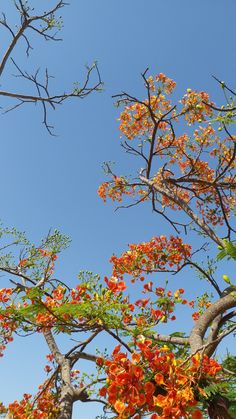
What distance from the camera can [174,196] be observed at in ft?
25.1

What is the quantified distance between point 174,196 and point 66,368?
4096mm

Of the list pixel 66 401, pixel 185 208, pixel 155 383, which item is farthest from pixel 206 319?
pixel 66 401

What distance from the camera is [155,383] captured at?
269cm

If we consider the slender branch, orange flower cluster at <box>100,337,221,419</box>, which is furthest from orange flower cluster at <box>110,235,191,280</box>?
orange flower cluster at <box>100,337,221,419</box>

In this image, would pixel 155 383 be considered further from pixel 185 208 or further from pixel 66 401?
pixel 185 208

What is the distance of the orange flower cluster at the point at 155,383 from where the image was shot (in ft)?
7.67

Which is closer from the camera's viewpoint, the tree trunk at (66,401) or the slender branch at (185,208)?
the tree trunk at (66,401)

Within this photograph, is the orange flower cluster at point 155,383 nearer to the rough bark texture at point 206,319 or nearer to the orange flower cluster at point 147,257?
the rough bark texture at point 206,319

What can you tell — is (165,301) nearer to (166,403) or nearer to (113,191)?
(166,403)

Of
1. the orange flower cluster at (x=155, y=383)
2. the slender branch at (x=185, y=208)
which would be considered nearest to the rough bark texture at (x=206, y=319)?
the orange flower cluster at (x=155, y=383)

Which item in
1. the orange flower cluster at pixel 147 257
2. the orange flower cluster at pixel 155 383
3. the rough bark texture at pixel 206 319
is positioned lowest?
the orange flower cluster at pixel 155 383

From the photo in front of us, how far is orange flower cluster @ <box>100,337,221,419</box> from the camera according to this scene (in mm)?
2338

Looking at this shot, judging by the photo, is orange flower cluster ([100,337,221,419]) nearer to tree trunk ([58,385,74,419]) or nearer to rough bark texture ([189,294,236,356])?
rough bark texture ([189,294,236,356])

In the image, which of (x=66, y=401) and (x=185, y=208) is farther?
(x=185, y=208)
